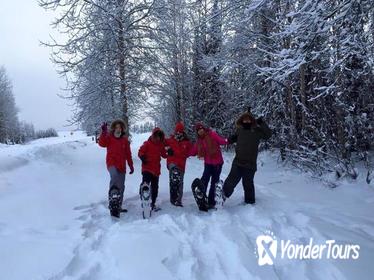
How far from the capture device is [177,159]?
8.30 meters

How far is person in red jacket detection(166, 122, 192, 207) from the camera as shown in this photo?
8172 mm

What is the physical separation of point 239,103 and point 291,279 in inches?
509

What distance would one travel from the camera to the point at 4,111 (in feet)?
188

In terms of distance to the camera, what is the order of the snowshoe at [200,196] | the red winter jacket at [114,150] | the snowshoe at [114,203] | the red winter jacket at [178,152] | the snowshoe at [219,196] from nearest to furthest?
the snowshoe at [114,203] < the snowshoe at [200,196] < the red winter jacket at [114,150] < the snowshoe at [219,196] < the red winter jacket at [178,152]

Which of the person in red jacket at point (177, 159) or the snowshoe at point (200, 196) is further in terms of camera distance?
the person in red jacket at point (177, 159)

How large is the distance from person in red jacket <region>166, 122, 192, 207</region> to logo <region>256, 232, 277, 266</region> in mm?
2703

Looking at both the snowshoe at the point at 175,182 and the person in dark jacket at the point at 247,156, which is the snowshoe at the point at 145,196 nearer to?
the snowshoe at the point at 175,182

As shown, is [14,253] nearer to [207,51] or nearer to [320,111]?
[320,111]

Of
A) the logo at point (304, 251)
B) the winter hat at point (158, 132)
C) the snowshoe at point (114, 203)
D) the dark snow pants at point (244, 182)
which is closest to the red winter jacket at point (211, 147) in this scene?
the dark snow pants at point (244, 182)

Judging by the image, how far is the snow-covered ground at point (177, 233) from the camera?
4.59 metres

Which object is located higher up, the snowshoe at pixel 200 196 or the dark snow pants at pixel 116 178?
the dark snow pants at pixel 116 178

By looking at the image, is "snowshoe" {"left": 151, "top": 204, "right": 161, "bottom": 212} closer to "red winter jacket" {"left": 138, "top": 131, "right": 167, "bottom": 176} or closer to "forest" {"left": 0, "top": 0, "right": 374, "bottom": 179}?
"red winter jacket" {"left": 138, "top": 131, "right": 167, "bottom": 176}

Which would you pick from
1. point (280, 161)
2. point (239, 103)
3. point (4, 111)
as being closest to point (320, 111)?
point (280, 161)

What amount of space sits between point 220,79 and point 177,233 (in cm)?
937
